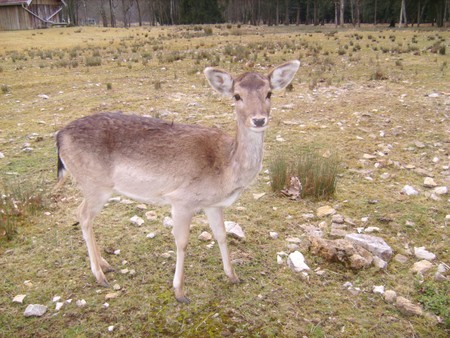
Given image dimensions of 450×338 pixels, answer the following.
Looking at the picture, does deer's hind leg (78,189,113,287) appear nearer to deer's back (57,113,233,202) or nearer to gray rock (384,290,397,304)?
deer's back (57,113,233,202)

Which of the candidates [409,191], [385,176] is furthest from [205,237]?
[385,176]

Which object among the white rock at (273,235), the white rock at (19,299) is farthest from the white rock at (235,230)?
the white rock at (19,299)

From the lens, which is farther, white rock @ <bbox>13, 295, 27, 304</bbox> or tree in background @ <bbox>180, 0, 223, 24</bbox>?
tree in background @ <bbox>180, 0, 223, 24</bbox>

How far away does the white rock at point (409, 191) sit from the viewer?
6.28m

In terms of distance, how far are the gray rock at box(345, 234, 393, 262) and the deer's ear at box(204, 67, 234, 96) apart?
2.35 meters

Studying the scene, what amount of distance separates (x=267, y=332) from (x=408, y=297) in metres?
1.56

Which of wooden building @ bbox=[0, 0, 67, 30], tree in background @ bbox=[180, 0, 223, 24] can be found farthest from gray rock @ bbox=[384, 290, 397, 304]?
tree in background @ bbox=[180, 0, 223, 24]

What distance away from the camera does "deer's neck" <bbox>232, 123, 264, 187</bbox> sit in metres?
4.21

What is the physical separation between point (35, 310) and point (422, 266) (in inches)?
164

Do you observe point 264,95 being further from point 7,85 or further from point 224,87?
point 7,85

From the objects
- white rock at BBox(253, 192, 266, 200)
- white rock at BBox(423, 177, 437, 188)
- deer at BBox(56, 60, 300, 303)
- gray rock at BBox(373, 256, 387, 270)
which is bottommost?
gray rock at BBox(373, 256, 387, 270)

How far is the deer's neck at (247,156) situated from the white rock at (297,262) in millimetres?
1217

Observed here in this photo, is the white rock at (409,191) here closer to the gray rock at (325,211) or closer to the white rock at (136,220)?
the gray rock at (325,211)

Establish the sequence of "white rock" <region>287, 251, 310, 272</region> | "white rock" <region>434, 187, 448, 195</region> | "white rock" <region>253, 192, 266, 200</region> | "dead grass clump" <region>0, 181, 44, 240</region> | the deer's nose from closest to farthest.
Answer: the deer's nose → "white rock" <region>287, 251, 310, 272</region> → "dead grass clump" <region>0, 181, 44, 240</region> → "white rock" <region>434, 187, 448, 195</region> → "white rock" <region>253, 192, 266, 200</region>
